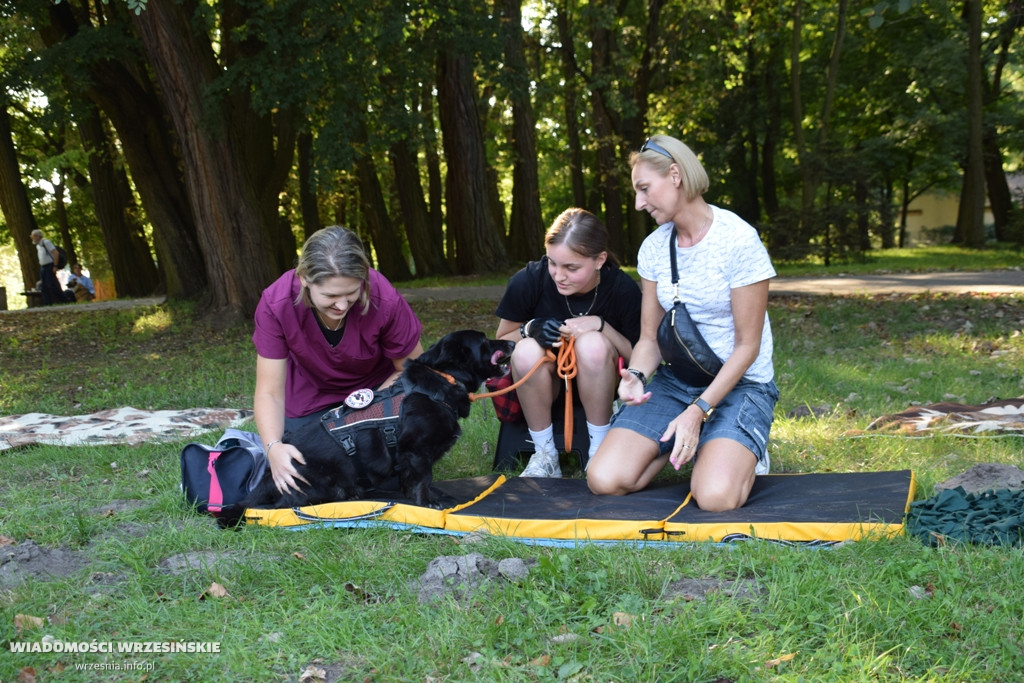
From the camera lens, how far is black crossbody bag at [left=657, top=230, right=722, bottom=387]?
3809mm

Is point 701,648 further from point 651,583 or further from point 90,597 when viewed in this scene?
point 90,597

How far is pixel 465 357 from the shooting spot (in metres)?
3.93

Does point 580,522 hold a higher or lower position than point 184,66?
lower

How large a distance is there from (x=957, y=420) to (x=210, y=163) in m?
9.21

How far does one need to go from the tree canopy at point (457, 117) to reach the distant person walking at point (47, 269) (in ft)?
3.12

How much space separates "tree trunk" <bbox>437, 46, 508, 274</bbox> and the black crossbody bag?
13817mm

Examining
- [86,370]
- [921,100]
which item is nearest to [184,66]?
[86,370]

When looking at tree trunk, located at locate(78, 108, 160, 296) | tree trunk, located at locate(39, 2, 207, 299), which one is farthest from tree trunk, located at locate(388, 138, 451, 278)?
tree trunk, located at locate(39, 2, 207, 299)

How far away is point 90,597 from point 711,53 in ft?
58.8

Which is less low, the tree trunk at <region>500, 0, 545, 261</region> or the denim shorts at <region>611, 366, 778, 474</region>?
the tree trunk at <region>500, 0, 545, 261</region>

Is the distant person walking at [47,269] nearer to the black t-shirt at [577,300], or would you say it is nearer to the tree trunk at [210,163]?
the tree trunk at [210,163]

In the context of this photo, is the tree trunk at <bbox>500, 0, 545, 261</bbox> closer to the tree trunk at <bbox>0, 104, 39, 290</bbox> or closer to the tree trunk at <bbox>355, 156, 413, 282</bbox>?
the tree trunk at <bbox>355, 156, 413, 282</bbox>

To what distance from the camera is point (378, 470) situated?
3793mm

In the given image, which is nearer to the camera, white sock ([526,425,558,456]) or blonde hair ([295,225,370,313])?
blonde hair ([295,225,370,313])
